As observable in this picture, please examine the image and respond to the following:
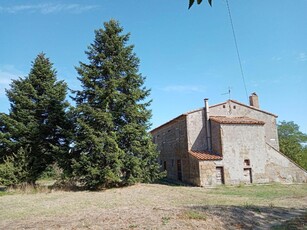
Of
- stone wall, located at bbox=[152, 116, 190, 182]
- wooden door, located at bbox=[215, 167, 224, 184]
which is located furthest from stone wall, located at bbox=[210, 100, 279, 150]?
wooden door, located at bbox=[215, 167, 224, 184]

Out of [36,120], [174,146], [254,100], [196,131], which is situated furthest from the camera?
→ [254,100]

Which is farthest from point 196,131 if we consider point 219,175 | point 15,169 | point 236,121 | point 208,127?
point 15,169

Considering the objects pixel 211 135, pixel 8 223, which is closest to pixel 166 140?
pixel 211 135

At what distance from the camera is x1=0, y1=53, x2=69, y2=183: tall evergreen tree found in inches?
777

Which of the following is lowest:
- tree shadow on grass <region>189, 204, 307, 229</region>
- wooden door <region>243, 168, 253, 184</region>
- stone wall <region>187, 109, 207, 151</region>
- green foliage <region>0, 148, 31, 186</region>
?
tree shadow on grass <region>189, 204, 307, 229</region>

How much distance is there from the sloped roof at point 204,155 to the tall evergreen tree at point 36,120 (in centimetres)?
1036

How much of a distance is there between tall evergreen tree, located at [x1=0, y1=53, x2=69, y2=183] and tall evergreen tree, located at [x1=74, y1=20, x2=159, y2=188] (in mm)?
2397

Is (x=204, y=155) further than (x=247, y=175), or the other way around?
(x=247, y=175)

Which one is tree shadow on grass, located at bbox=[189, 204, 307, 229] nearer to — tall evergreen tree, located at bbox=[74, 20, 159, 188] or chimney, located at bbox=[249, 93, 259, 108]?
tall evergreen tree, located at bbox=[74, 20, 159, 188]

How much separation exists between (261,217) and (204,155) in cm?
1226

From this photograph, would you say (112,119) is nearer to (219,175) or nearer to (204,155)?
(204,155)

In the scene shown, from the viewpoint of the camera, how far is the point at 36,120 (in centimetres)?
2053

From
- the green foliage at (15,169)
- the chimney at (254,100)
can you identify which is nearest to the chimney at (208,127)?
the chimney at (254,100)

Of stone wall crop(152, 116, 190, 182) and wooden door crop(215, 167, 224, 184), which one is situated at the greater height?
stone wall crop(152, 116, 190, 182)
